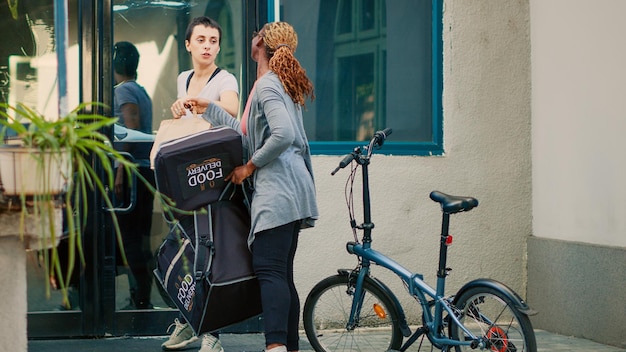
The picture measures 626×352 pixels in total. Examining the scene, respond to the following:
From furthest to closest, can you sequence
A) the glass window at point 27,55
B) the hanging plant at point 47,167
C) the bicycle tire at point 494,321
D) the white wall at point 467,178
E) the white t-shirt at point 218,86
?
the white wall at point 467,178
the glass window at point 27,55
the white t-shirt at point 218,86
the bicycle tire at point 494,321
the hanging plant at point 47,167

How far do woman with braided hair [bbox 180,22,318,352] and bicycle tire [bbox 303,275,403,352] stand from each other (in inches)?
21.7

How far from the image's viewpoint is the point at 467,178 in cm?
668

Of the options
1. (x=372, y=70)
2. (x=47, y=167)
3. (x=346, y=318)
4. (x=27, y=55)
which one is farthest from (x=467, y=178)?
(x=47, y=167)

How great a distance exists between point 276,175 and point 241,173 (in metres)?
0.17

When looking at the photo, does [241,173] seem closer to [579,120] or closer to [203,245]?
[203,245]

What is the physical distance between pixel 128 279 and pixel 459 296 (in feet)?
7.53

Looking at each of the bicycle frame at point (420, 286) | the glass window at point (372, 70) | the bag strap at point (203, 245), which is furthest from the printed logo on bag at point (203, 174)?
the glass window at point (372, 70)

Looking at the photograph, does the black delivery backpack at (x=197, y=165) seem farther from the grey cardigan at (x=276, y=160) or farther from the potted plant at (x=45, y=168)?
the potted plant at (x=45, y=168)

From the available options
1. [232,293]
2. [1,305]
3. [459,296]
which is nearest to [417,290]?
[459,296]

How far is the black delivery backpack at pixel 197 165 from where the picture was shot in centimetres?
466

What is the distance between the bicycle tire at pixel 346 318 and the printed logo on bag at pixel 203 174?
1.01 m

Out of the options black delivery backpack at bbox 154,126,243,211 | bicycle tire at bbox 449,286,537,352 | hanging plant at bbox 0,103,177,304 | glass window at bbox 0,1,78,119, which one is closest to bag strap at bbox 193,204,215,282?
black delivery backpack at bbox 154,126,243,211

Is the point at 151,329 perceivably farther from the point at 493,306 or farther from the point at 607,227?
the point at 607,227

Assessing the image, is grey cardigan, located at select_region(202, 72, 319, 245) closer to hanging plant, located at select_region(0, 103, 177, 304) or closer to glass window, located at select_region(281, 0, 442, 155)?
glass window, located at select_region(281, 0, 442, 155)
